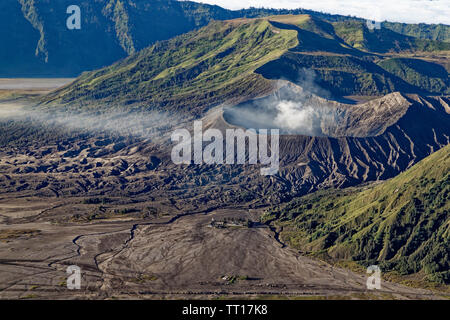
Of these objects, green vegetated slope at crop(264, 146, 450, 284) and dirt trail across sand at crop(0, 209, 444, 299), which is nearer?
dirt trail across sand at crop(0, 209, 444, 299)

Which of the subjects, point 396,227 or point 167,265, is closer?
A: point 167,265

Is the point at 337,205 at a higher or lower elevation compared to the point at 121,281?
higher

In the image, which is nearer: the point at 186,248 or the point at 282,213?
the point at 186,248

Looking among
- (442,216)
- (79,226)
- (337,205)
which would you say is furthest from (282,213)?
(79,226)

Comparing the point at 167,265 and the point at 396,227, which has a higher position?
the point at 396,227

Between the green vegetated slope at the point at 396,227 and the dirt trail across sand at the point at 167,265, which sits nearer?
the dirt trail across sand at the point at 167,265

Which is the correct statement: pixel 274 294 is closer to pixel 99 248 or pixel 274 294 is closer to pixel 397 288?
pixel 397 288
